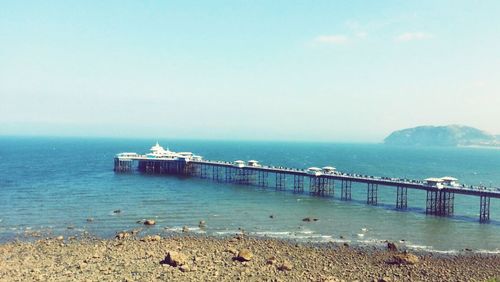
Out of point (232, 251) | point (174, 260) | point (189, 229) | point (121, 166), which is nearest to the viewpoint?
point (174, 260)

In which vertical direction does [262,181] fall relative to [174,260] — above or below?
below

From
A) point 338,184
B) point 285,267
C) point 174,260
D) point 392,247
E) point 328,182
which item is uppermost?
point 328,182

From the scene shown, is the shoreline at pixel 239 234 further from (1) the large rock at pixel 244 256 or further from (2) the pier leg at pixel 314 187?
(2) the pier leg at pixel 314 187

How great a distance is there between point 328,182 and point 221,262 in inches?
1802

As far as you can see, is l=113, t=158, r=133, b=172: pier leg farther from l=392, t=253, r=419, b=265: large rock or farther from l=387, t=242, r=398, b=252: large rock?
l=392, t=253, r=419, b=265: large rock

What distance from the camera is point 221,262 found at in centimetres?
3166

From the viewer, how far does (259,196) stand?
221 ft

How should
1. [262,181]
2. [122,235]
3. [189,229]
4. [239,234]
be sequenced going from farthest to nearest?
1. [262,181]
2. [189,229]
3. [239,234]
4. [122,235]

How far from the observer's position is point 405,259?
33094mm

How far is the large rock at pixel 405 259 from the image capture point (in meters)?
32.9

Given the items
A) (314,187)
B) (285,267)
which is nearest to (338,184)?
(314,187)

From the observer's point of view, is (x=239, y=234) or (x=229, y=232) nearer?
(x=239, y=234)

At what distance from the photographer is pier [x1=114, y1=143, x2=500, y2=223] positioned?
5659cm

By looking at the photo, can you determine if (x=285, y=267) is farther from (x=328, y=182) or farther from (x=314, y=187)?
(x=328, y=182)
